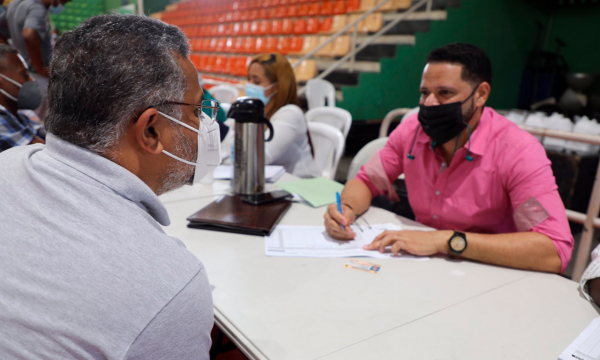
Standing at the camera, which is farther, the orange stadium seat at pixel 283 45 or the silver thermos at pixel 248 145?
the orange stadium seat at pixel 283 45

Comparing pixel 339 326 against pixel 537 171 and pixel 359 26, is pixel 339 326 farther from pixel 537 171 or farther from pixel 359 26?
pixel 359 26

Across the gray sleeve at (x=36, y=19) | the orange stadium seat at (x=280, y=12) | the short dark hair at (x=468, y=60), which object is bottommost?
the short dark hair at (x=468, y=60)

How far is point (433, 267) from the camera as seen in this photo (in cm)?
116

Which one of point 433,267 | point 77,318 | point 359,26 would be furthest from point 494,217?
Result: point 359,26

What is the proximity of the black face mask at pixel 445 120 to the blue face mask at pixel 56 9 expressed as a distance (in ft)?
7.78

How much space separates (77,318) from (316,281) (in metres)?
0.63

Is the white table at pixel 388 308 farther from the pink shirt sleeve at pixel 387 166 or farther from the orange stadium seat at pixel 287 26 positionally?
the orange stadium seat at pixel 287 26

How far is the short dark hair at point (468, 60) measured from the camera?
56.9 inches

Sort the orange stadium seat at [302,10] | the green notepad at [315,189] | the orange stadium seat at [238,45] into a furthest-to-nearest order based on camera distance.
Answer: the orange stadium seat at [238,45]
the orange stadium seat at [302,10]
the green notepad at [315,189]

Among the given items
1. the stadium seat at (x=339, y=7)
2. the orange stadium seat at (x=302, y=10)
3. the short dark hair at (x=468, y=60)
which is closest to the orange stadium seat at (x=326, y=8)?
the stadium seat at (x=339, y=7)

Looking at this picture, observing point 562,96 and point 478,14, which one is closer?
point 478,14

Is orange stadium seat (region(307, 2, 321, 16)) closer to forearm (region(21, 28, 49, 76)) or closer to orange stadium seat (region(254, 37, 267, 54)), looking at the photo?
orange stadium seat (region(254, 37, 267, 54))

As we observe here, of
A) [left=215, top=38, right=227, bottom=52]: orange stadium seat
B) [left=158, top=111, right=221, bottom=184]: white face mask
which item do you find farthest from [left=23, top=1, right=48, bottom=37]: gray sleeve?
[left=215, top=38, right=227, bottom=52]: orange stadium seat

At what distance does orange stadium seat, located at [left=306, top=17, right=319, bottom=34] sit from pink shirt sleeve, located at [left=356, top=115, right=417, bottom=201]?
550 cm
